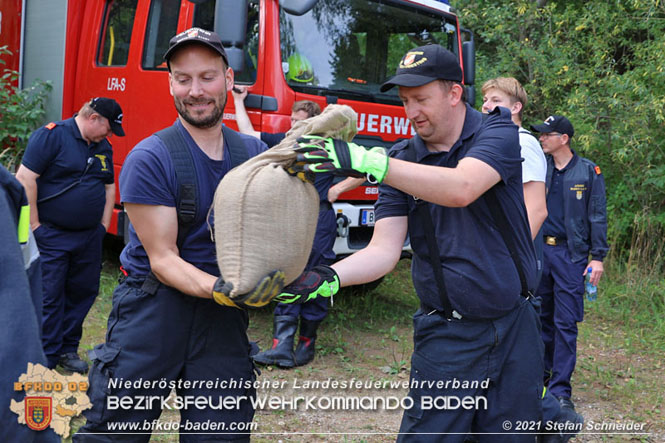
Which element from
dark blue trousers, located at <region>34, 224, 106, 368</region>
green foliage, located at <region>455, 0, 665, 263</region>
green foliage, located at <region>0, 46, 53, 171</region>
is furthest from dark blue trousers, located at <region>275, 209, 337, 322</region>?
green foliage, located at <region>455, 0, 665, 263</region>

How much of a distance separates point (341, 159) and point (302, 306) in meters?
3.24

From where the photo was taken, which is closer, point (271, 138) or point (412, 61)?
point (412, 61)

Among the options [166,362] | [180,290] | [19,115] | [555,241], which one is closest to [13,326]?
[180,290]

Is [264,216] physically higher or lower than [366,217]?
higher

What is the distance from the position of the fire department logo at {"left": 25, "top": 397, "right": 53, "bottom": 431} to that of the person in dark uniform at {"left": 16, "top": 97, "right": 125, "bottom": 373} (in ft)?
11.1

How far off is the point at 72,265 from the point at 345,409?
2.25 meters

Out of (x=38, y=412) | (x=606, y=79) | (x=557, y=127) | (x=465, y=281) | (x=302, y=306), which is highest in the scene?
(x=606, y=79)

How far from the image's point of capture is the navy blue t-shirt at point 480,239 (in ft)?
7.85

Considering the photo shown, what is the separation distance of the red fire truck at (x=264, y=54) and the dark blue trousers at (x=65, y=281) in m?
1.19

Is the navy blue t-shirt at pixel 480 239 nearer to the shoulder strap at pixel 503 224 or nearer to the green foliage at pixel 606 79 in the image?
the shoulder strap at pixel 503 224

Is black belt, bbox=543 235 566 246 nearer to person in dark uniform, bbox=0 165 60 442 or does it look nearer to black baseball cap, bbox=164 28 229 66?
black baseball cap, bbox=164 28 229 66

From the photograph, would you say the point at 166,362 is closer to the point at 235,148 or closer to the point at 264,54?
the point at 235,148

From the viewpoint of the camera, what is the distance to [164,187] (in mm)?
2309

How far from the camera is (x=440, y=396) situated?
245 cm
